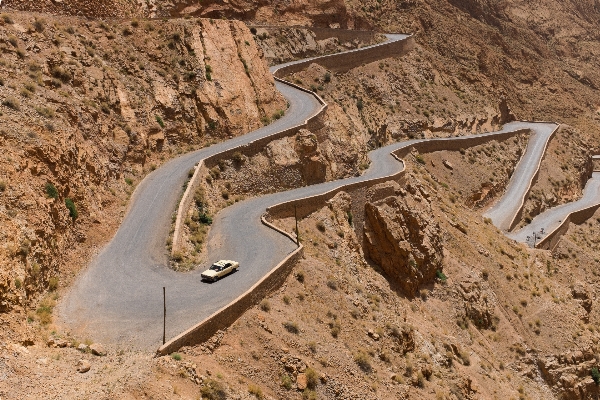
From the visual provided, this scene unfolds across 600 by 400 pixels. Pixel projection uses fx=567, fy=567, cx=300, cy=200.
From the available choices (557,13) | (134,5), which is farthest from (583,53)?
(134,5)

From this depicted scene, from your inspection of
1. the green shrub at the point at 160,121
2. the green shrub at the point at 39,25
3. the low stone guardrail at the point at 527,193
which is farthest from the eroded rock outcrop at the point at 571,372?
the green shrub at the point at 39,25

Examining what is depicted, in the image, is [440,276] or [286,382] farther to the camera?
[440,276]


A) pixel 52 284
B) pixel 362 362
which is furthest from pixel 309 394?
pixel 52 284

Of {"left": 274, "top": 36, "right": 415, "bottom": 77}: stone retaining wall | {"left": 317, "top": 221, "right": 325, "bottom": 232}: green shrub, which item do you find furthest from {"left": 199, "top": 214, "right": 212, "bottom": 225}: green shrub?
{"left": 274, "top": 36, "right": 415, "bottom": 77}: stone retaining wall

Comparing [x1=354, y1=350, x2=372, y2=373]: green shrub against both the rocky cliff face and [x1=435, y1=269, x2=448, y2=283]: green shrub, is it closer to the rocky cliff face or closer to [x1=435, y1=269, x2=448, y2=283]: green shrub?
the rocky cliff face

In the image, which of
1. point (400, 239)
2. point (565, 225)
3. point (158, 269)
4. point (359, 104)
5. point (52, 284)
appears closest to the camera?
point (52, 284)

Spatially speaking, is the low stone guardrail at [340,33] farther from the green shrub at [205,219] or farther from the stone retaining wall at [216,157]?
the green shrub at [205,219]

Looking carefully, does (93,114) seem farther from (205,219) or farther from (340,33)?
(340,33)
